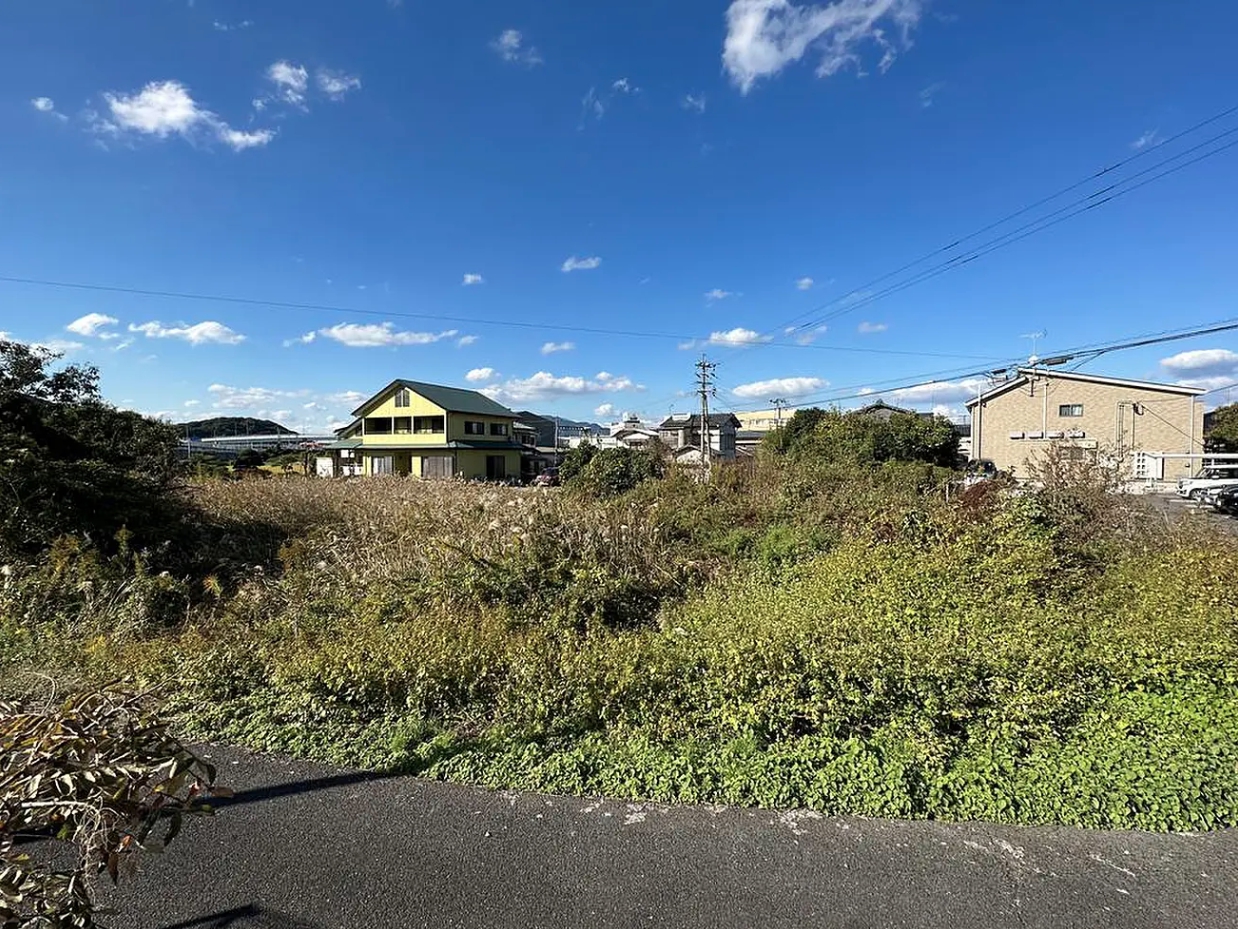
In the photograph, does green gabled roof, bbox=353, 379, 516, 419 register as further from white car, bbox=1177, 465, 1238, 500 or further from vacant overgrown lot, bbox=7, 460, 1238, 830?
white car, bbox=1177, 465, 1238, 500

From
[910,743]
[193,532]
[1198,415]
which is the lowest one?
[910,743]

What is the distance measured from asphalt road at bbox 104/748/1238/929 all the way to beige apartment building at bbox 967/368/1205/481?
2018 cm

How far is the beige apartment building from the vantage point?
20.4 meters

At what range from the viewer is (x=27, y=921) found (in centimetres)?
97

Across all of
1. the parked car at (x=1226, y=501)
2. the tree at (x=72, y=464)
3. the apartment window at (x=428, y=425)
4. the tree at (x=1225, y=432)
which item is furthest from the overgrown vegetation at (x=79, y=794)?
the tree at (x=1225, y=432)

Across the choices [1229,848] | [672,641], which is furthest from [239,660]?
[1229,848]

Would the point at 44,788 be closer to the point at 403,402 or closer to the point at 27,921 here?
the point at 27,921

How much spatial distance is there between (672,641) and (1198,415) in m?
27.4

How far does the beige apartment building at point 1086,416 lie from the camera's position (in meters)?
→ 20.4

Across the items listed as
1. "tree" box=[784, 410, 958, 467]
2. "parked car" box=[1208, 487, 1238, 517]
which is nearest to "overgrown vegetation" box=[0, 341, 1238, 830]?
"tree" box=[784, 410, 958, 467]

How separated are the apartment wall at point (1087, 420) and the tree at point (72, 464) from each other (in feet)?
74.7

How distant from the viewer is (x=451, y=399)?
2750 centimetres

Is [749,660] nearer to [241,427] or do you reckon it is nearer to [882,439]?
[882,439]

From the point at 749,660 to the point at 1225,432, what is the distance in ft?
119
